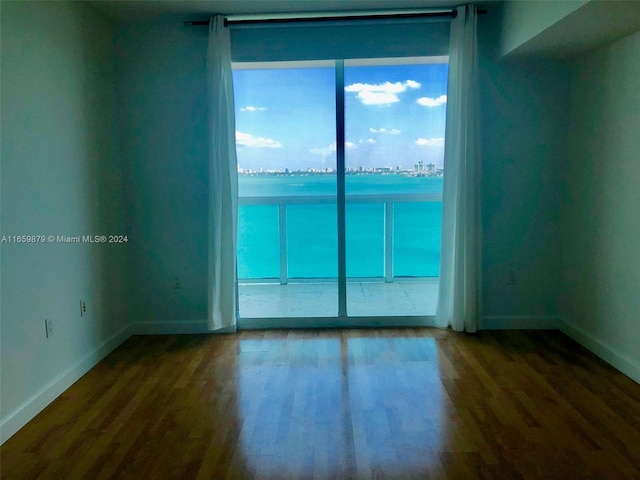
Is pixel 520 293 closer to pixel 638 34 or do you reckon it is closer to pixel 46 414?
pixel 638 34

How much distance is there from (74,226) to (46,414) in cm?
111

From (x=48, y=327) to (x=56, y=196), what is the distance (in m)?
0.76

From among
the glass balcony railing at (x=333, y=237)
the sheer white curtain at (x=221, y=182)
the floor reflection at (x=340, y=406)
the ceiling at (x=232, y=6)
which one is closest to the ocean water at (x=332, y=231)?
the glass balcony railing at (x=333, y=237)

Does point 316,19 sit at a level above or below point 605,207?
above

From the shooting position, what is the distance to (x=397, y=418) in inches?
92.4

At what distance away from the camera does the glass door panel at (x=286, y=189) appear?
3.62 metres

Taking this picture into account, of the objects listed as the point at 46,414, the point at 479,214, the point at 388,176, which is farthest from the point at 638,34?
the point at 46,414

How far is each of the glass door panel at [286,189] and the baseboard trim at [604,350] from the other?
5.94ft

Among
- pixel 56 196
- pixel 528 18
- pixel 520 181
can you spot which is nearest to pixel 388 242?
pixel 520 181

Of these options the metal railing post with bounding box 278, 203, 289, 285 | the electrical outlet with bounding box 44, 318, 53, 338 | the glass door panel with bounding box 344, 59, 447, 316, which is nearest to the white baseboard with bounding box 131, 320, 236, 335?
the metal railing post with bounding box 278, 203, 289, 285

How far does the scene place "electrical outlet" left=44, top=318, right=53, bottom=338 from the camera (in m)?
2.57

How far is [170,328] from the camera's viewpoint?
3.67 metres

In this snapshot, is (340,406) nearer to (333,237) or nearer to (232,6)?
(333,237)

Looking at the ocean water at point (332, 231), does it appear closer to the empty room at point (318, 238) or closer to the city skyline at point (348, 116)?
the empty room at point (318, 238)
